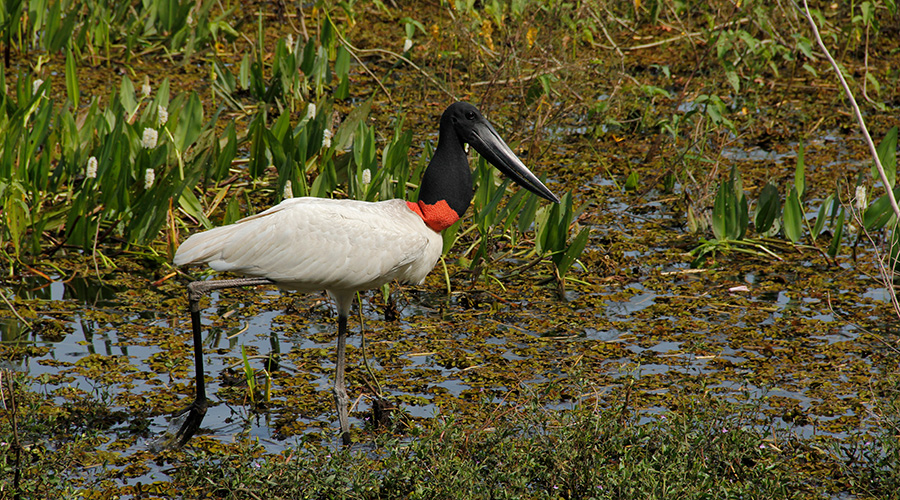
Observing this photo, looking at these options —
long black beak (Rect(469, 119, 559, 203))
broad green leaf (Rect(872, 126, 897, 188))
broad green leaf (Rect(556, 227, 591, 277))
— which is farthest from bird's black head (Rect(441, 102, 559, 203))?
broad green leaf (Rect(872, 126, 897, 188))

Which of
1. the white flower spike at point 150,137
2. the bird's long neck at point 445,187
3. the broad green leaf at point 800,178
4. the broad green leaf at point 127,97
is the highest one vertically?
the broad green leaf at point 127,97

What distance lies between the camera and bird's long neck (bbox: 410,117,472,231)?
424 centimetres

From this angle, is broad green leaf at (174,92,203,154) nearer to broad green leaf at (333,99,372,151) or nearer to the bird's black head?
broad green leaf at (333,99,372,151)

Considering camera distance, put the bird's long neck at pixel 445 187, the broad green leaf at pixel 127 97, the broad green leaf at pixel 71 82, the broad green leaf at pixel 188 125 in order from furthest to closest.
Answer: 1. the broad green leaf at pixel 127 97
2. the broad green leaf at pixel 71 82
3. the broad green leaf at pixel 188 125
4. the bird's long neck at pixel 445 187

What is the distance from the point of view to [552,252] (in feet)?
17.7

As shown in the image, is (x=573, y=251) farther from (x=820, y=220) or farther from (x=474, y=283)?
(x=820, y=220)

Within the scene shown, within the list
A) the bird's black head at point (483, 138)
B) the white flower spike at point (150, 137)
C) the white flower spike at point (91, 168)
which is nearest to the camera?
the bird's black head at point (483, 138)

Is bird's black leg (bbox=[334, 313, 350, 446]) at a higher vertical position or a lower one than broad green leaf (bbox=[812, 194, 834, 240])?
lower

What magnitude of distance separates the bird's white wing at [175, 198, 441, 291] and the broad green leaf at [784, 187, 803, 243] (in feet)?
8.35

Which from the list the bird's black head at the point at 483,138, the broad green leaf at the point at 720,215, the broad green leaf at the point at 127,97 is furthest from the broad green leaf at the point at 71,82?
the broad green leaf at the point at 720,215

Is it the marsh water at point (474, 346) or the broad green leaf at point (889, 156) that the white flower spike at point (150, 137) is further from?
the broad green leaf at point (889, 156)

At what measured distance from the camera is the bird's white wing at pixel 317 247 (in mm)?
3980

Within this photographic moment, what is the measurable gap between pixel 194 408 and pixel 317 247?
2.61 feet

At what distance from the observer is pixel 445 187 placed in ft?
13.9
